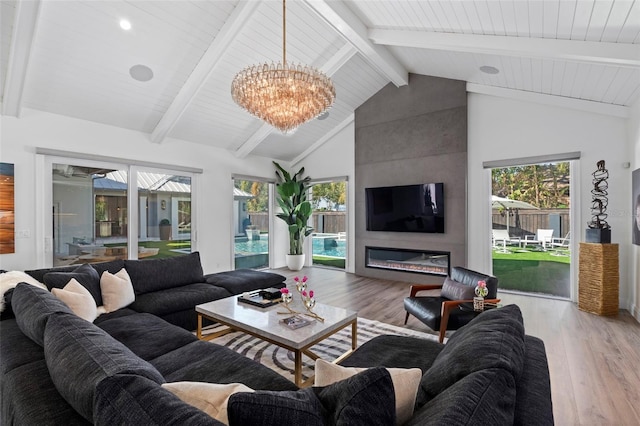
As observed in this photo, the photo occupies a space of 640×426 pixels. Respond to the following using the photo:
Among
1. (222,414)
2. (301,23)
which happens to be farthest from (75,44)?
(222,414)

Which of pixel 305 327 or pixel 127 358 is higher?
pixel 127 358

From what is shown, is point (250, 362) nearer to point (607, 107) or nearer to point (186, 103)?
point (186, 103)

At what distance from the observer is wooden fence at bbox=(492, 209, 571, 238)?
15.0ft

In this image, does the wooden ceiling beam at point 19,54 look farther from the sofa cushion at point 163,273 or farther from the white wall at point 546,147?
the white wall at point 546,147

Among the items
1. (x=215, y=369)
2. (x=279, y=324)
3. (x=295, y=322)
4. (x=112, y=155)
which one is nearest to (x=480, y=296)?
(x=295, y=322)

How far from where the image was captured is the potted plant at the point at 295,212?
7.05 metres

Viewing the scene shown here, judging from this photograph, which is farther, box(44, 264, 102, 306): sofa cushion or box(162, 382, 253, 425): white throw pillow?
box(44, 264, 102, 306): sofa cushion

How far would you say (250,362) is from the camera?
6.14 ft

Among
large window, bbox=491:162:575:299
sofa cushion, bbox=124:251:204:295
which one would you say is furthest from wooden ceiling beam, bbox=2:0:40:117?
large window, bbox=491:162:575:299

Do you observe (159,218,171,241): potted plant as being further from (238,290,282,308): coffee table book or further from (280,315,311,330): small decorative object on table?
(280,315,311,330): small decorative object on table

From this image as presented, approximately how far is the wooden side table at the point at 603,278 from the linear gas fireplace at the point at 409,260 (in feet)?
6.08

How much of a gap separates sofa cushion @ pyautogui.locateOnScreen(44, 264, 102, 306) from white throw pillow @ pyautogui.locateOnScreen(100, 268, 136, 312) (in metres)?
0.05

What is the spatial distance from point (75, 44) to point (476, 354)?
458 cm

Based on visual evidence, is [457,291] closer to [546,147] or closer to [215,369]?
[215,369]
